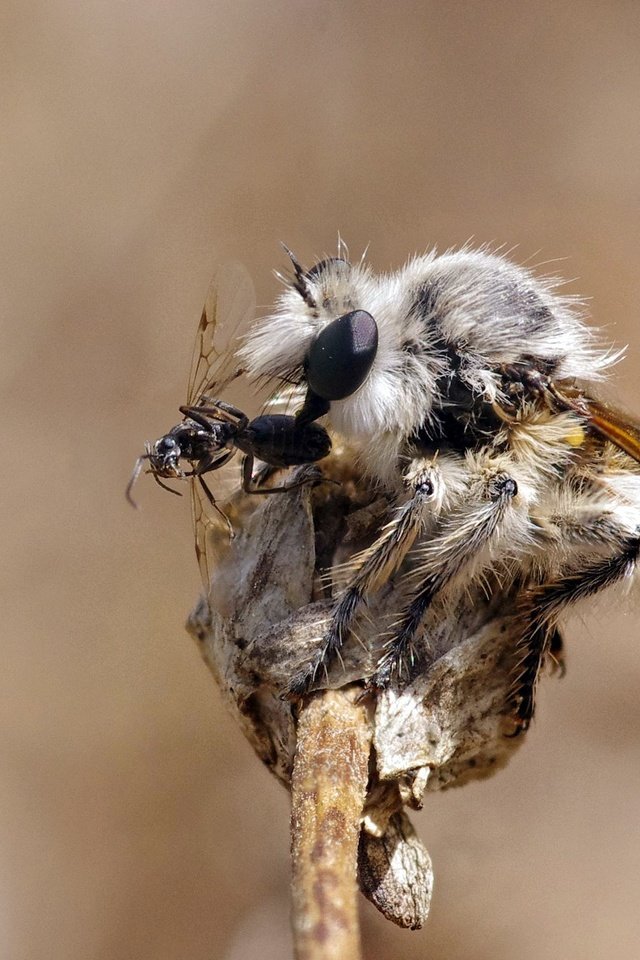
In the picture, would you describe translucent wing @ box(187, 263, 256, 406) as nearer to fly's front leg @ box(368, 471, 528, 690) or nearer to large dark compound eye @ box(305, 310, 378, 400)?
large dark compound eye @ box(305, 310, 378, 400)

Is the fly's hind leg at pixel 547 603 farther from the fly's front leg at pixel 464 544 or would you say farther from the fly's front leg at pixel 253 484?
the fly's front leg at pixel 253 484

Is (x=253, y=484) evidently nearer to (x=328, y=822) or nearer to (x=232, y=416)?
(x=232, y=416)

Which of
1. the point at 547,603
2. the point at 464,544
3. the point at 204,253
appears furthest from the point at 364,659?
the point at 204,253

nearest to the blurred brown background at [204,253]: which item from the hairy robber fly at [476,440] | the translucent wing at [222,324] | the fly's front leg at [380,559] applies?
the hairy robber fly at [476,440]

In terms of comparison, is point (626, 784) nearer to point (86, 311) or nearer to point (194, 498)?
point (194, 498)

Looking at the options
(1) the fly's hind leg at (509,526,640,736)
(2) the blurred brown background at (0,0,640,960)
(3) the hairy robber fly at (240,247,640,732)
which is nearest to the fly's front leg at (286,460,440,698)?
(3) the hairy robber fly at (240,247,640,732)

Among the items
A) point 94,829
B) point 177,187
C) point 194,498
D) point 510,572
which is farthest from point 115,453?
point 510,572
